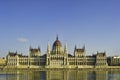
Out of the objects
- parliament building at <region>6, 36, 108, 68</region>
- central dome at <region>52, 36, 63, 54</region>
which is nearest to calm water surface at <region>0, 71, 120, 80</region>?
parliament building at <region>6, 36, 108, 68</region>

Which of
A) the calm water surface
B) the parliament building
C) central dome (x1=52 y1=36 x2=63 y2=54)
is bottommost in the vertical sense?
the calm water surface

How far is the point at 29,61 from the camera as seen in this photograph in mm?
166875

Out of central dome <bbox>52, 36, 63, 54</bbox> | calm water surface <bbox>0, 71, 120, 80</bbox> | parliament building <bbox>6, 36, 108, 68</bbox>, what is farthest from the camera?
central dome <bbox>52, 36, 63, 54</bbox>

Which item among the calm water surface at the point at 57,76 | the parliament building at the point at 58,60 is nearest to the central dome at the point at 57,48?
the parliament building at the point at 58,60

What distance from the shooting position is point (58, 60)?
167500mm

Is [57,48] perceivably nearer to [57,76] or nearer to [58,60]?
[58,60]

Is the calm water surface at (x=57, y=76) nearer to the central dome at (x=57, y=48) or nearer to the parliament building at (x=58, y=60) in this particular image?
the parliament building at (x=58, y=60)

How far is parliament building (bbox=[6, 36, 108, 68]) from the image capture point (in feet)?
545

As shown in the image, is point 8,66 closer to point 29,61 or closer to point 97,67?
point 29,61

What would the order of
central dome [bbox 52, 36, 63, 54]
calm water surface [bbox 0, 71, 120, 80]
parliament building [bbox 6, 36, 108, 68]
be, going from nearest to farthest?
calm water surface [bbox 0, 71, 120, 80] < parliament building [bbox 6, 36, 108, 68] < central dome [bbox 52, 36, 63, 54]

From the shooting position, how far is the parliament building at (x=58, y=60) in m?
166

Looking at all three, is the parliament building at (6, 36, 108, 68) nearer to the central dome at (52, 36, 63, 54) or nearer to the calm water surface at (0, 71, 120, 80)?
the central dome at (52, 36, 63, 54)

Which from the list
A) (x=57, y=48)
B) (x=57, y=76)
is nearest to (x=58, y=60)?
(x=57, y=48)

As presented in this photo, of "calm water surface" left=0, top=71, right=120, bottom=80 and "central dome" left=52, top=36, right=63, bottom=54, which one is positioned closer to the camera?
"calm water surface" left=0, top=71, right=120, bottom=80
